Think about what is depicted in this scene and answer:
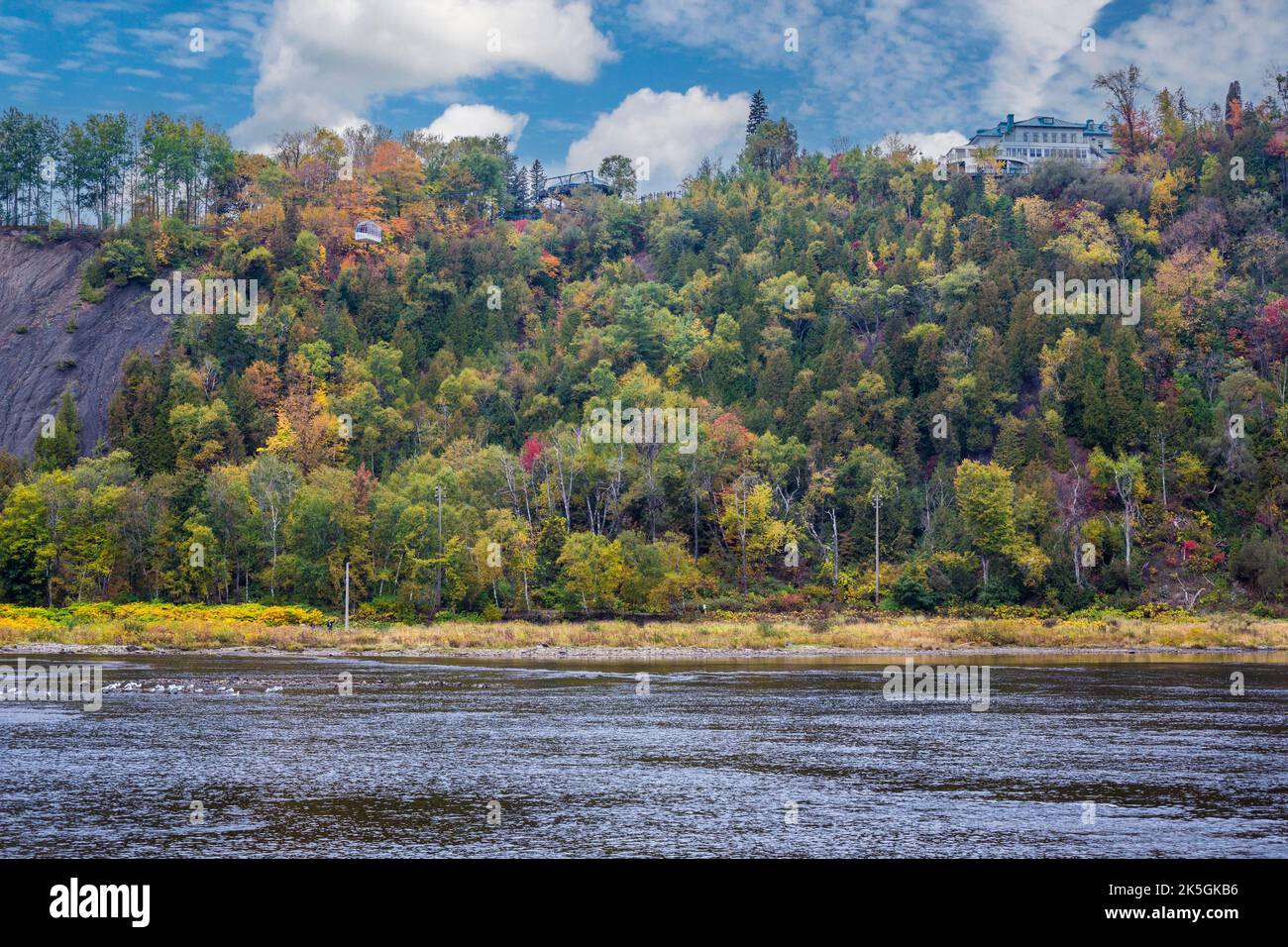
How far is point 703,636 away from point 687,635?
1222 millimetres

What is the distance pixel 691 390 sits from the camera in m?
132

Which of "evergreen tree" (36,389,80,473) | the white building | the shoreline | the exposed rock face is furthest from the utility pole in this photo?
the white building

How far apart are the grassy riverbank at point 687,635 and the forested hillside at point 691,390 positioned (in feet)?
30.8

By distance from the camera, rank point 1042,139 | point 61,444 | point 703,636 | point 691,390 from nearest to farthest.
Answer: point 703,636 → point 61,444 → point 691,390 → point 1042,139

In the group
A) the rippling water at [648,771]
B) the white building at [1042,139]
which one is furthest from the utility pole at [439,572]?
the white building at [1042,139]

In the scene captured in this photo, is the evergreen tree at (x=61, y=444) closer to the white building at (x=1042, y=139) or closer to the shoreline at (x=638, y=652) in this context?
the shoreline at (x=638, y=652)

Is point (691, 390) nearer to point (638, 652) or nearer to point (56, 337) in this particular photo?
point (638, 652)

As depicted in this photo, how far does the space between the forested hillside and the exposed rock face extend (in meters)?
3.73

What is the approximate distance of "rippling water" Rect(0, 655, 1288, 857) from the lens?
90.9 feet

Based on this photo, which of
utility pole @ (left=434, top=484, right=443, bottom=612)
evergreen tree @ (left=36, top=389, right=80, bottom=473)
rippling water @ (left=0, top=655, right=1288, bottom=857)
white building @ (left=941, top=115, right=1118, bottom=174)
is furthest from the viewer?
white building @ (left=941, top=115, right=1118, bottom=174)

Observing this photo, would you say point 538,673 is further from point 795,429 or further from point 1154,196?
point 1154,196

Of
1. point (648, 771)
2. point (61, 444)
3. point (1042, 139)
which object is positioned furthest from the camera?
point (1042, 139)

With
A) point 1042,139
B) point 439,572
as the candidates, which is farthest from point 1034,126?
point 439,572

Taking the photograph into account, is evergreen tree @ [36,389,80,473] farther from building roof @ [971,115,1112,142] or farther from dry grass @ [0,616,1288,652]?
building roof @ [971,115,1112,142]
